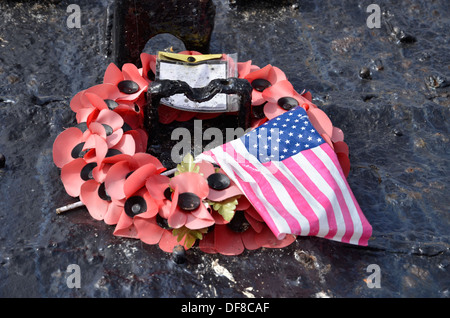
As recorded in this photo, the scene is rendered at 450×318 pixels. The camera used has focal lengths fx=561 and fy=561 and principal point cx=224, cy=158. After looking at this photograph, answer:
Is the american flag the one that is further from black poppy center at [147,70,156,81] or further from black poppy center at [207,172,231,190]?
black poppy center at [147,70,156,81]

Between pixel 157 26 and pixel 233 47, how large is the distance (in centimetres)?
88

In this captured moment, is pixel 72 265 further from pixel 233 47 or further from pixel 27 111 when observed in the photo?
pixel 233 47

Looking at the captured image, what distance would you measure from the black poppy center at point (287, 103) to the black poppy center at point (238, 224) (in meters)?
0.95

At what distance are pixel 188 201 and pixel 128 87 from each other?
45.9 inches

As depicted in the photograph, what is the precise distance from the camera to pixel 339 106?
4.46 metres

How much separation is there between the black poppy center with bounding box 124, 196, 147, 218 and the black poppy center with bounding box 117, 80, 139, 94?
0.94m

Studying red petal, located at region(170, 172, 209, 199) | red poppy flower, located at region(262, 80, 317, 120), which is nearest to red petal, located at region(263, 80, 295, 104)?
red poppy flower, located at region(262, 80, 317, 120)

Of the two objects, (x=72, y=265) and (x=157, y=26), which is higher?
(x=157, y=26)

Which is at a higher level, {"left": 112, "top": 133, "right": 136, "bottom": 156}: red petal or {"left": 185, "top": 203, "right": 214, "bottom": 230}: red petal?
{"left": 112, "top": 133, "right": 136, "bottom": 156}: red petal

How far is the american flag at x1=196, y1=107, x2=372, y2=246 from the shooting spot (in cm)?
313

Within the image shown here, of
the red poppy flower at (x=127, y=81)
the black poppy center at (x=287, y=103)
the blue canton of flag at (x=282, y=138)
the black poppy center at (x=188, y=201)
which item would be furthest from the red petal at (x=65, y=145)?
the black poppy center at (x=287, y=103)

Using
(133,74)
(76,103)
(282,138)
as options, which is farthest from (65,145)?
(282,138)

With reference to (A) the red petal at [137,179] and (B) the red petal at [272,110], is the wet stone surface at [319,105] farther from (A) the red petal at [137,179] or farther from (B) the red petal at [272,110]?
(B) the red petal at [272,110]

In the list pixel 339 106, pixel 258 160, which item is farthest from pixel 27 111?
pixel 339 106
